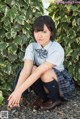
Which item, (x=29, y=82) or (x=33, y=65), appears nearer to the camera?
(x=29, y=82)

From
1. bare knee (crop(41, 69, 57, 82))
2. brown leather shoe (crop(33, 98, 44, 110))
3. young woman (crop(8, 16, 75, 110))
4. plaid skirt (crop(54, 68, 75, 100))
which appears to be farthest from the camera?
brown leather shoe (crop(33, 98, 44, 110))

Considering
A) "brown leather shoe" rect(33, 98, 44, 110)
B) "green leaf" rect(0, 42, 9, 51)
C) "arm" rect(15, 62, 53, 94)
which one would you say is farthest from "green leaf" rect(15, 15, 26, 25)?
"brown leather shoe" rect(33, 98, 44, 110)

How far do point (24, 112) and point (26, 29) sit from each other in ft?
3.05

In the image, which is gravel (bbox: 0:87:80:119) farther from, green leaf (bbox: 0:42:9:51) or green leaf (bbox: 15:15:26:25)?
green leaf (bbox: 15:15:26:25)

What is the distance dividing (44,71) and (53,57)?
0.55 feet

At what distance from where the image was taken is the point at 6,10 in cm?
390

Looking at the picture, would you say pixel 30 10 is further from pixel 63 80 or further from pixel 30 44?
pixel 63 80

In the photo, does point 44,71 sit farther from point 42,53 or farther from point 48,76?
point 42,53

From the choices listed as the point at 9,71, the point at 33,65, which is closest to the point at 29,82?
the point at 33,65

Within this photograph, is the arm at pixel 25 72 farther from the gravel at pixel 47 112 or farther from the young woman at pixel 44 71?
the gravel at pixel 47 112

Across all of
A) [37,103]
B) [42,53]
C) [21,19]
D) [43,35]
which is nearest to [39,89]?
[37,103]

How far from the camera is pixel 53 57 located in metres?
A: 3.54

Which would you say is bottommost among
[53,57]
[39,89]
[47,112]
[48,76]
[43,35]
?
[47,112]

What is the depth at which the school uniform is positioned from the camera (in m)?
3.58
